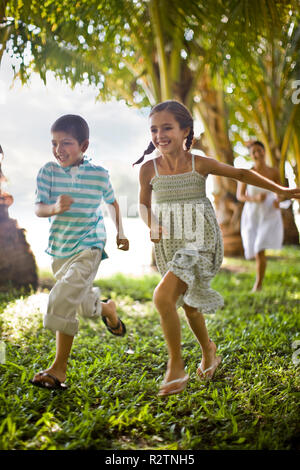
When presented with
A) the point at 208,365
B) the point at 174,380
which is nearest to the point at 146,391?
the point at 174,380

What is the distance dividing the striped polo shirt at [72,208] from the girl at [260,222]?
299 centimetres

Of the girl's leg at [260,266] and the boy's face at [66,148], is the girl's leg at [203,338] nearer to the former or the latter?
the boy's face at [66,148]

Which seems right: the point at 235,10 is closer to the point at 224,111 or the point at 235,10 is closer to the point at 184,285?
the point at 184,285

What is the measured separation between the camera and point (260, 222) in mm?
5688

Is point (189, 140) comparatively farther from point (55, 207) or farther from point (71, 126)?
point (55, 207)

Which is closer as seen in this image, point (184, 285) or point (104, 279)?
point (184, 285)

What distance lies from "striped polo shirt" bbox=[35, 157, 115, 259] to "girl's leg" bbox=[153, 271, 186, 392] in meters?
0.47

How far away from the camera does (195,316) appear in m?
2.51

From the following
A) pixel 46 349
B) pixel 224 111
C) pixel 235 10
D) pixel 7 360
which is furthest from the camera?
pixel 224 111

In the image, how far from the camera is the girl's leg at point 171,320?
2.27 m

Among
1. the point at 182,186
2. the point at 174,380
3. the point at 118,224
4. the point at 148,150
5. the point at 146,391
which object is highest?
the point at 148,150

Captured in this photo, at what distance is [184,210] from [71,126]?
76 centimetres

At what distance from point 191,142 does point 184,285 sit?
0.87m
